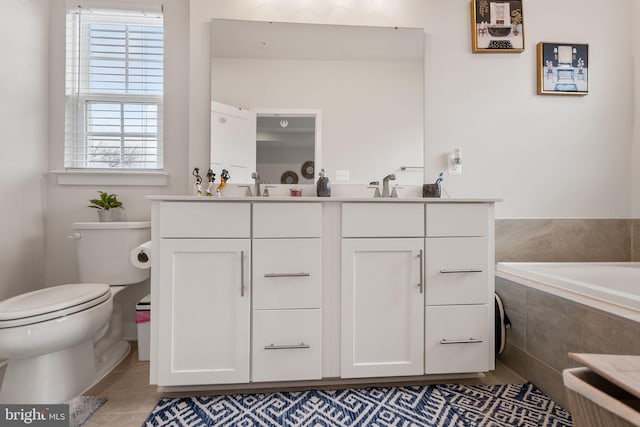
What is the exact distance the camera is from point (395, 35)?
194 cm

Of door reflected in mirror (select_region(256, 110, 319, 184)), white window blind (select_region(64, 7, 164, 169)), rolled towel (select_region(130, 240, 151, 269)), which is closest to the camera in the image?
rolled towel (select_region(130, 240, 151, 269))

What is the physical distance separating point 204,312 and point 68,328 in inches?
21.1

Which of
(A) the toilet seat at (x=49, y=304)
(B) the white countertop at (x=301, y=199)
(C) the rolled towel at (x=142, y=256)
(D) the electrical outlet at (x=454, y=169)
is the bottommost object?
(A) the toilet seat at (x=49, y=304)

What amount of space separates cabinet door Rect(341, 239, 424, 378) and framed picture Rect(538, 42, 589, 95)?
158cm

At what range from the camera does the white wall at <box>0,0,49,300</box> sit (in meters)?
1.64

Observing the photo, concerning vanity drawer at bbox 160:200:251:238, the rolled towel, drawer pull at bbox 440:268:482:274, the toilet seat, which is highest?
vanity drawer at bbox 160:200:251:238

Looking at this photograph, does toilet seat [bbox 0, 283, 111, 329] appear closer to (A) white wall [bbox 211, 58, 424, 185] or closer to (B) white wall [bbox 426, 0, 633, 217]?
(A) white wall [bbox 211, 58, 424, 185]

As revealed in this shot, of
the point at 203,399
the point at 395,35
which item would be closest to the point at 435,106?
the point at 395,35

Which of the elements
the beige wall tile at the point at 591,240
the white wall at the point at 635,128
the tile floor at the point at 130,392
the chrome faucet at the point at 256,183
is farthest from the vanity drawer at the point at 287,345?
the white wall at the point at 635,128

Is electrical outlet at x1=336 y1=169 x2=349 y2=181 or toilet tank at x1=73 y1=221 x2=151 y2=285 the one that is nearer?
toilet tank at x1=73 y1=221 x2=151 y2=285

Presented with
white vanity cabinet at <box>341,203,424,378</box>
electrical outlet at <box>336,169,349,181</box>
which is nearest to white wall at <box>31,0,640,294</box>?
electrical outlet at <box>336,169,349,181</box>

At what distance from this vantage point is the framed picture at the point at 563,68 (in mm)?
2020

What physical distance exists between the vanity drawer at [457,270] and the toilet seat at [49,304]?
1.52 m

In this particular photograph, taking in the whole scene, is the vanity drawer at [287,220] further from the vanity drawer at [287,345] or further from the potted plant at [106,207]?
the potted plant at [106,207]
